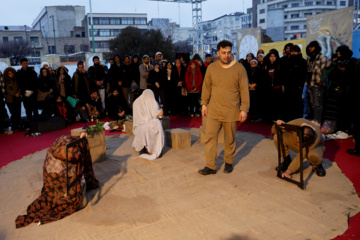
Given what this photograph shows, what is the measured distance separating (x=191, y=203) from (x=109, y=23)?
192 feet

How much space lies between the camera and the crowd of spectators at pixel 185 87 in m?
6.48

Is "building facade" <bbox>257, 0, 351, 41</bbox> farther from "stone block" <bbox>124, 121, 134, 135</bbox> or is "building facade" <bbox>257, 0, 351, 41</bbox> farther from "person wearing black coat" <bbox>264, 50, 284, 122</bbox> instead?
"stone block" <bbox>124, 121, 134, 135</bbox>

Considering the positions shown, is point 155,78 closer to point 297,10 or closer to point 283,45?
point 283,45

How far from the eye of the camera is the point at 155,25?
60.8m

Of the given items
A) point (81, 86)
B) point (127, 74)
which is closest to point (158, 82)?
point (127, 74)

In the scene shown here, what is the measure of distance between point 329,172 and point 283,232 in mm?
2013

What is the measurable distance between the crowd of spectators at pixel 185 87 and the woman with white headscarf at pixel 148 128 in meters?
3.46

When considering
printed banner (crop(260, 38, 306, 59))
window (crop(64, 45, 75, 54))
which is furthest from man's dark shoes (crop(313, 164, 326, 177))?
window (crop(64, 45, 75, 54))

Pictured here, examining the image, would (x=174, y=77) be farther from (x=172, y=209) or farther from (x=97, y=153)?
(x=172, y=209)

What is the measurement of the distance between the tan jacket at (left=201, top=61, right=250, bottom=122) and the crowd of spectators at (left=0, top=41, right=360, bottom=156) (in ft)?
8.51

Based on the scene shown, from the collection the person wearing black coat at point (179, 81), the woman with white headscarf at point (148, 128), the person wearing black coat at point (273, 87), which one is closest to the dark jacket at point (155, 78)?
the person wearing black coat at point (179, 81)

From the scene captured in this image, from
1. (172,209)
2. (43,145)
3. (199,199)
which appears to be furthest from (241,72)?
(43,145)

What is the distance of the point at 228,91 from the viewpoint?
4.26 meters

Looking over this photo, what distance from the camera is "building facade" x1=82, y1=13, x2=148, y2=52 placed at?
184ft
